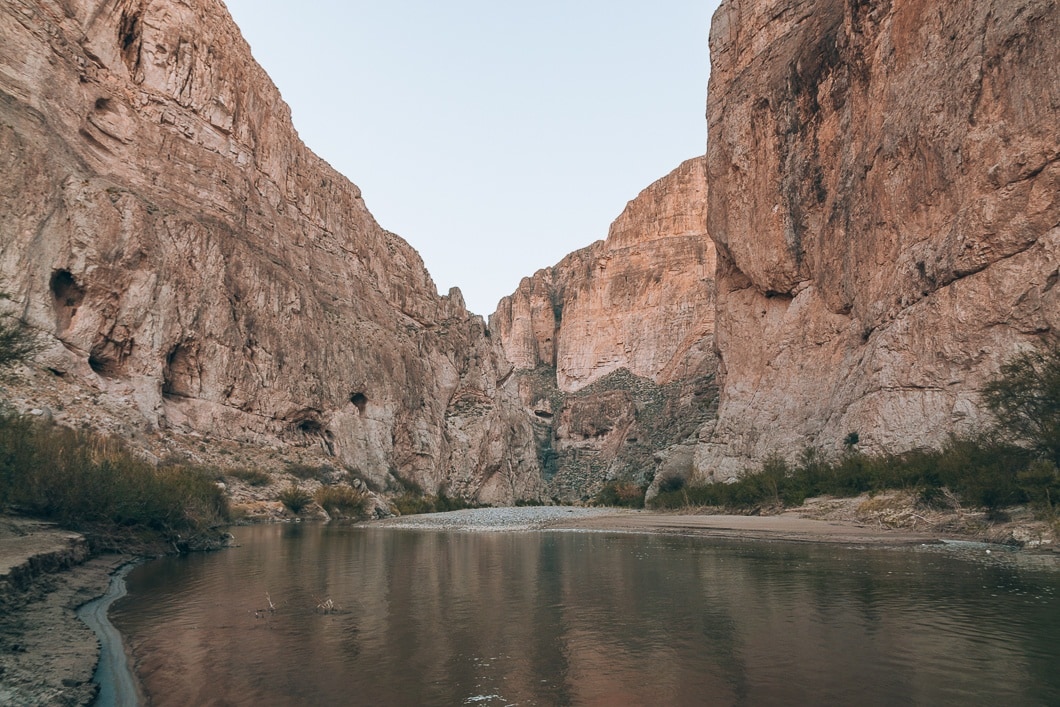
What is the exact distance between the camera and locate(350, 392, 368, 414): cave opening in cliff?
5862cm

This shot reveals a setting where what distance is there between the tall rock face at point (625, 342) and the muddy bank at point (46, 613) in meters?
59.2

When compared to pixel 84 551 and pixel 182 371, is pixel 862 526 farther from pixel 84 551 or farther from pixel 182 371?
pixel 182 371

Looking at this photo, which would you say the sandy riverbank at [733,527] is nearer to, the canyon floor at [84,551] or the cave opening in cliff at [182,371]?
the canyon floor at [84,551]

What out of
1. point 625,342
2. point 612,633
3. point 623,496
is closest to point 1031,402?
point 612,633

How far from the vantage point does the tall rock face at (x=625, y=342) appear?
81.8m

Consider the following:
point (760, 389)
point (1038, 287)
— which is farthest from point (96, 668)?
point (760, 389)

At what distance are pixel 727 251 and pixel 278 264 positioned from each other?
115 feet

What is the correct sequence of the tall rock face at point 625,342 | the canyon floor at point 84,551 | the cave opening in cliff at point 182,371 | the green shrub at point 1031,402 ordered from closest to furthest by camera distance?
the canyon floor at point 84,551
the green shrub at point 1031,402
the cave opening in cliff at point 182,371
the tall rock face at point 625,342

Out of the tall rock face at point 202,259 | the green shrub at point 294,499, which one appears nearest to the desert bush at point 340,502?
the green shrub at point 294,499

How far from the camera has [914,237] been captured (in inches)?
1089

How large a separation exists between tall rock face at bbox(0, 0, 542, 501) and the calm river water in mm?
26813

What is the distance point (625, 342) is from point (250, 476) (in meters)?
73.4

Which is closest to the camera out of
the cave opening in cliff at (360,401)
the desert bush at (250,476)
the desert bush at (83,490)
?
the desert bush at (83,490)

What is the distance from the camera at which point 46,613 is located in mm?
8453
